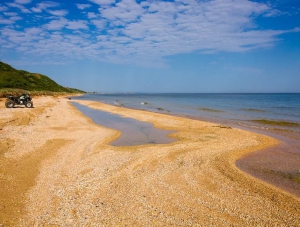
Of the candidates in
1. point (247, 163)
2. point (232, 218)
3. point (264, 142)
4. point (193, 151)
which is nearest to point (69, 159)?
point (193, 151)

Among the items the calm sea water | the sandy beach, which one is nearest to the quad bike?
the calm sea water

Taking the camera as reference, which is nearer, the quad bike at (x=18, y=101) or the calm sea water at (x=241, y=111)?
the calm sea water at (x=241, y=111)

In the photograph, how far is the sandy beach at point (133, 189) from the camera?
6805mm

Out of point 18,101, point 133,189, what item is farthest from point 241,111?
point 133,189

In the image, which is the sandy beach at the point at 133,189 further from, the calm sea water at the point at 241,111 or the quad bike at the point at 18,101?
the quad bike at the point at 18,101

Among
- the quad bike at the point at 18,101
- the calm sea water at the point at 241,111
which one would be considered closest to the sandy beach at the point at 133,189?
the calm sea water at the point at 241,111

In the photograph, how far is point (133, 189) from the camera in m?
8.80

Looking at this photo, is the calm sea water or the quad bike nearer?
the calm sea water

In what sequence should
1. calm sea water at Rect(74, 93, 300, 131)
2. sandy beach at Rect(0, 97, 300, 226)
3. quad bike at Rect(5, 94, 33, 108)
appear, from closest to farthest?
1. sandy beach at Rect(0, 97, 300, 226)
2. calm sea water at Rect(74, 93, 300, 131)
3. quad bike at Rect(5, 94, 33, 108)

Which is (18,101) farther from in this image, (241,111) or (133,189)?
(241,111)

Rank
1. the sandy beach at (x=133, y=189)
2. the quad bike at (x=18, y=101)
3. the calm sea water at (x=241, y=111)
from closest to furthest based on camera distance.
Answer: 1. the sandy beach at (x=133, y=189)
2. the calm sea water at (x=241, y=111)
3. the quad bike at (x=18, y=101)

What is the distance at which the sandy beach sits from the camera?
680 cm

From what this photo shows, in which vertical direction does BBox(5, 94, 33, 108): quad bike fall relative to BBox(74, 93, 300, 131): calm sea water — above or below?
above

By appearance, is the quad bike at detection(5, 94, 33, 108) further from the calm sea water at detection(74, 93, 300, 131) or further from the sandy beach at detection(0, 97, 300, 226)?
the sandy beach at detection(0, 97, 300, 226)
